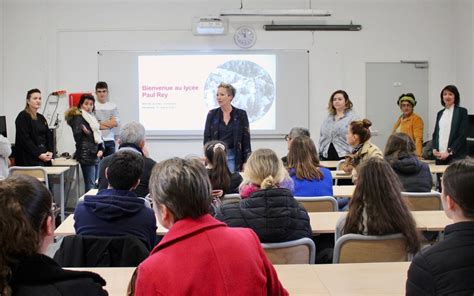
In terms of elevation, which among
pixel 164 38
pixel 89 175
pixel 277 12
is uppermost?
pixel 277 12

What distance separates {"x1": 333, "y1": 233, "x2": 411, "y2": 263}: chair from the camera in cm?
253

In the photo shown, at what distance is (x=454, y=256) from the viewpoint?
5.21ft

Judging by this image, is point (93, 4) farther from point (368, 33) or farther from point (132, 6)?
point (368, 33)

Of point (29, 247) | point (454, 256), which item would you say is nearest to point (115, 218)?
point (29, 247)

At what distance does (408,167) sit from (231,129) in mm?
2137

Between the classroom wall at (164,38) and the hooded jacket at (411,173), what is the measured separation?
13.3ft

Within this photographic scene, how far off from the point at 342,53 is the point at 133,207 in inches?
239

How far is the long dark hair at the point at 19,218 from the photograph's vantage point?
125 cm

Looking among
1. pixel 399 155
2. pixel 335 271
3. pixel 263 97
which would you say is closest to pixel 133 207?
pixel 335 271

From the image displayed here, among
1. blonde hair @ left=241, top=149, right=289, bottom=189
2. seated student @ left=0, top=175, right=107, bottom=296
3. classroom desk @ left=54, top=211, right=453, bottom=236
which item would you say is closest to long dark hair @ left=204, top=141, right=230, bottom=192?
classroom desk @ left=54, top=211, right=453, bottom=236

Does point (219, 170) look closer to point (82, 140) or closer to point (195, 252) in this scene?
point (195, 252)

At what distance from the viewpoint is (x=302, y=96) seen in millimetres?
7891

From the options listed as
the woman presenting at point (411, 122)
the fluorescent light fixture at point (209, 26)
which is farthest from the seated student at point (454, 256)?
the fluorescent light fixture at point (209, 26)

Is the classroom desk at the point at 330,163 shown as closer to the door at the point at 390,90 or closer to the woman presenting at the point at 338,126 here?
the woman presenting at the point at 338,126
